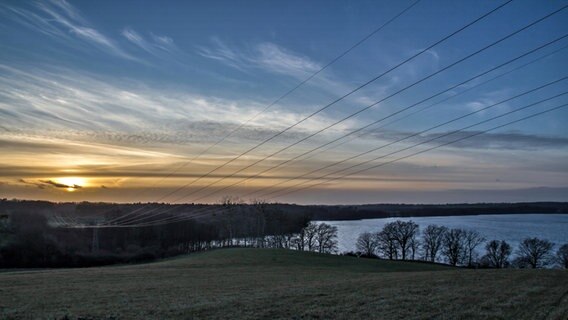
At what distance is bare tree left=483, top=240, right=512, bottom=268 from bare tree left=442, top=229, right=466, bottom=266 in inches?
297

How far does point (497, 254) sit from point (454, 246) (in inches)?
421

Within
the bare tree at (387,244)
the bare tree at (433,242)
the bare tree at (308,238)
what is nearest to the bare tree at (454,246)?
the bare tree at (433,242)

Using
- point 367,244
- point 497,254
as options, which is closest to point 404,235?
point 367,244

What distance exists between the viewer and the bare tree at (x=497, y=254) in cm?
10188

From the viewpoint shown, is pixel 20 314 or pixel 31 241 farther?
pixel 31 241

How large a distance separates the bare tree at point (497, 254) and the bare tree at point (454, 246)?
754 centimetres

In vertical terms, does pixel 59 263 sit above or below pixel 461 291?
below

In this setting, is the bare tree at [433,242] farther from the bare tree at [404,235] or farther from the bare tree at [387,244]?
the bare tree at [387,244]

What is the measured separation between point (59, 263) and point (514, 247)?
11324 centimetres

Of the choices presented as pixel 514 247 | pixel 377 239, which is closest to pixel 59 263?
pixel 377 239

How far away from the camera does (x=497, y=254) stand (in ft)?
342

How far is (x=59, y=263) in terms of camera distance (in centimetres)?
9231

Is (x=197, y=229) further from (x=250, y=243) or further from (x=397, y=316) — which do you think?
(x=397, y=316)

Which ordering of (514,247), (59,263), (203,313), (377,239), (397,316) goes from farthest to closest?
1. (377,239)
2. (514,247)
3. (59,263)
4. (203,313)
5. (397,316)
